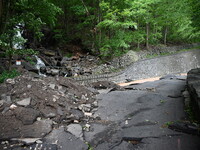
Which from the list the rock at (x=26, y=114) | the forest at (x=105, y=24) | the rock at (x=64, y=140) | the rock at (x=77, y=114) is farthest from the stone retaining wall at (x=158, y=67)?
the rock at (x=64, y=140)

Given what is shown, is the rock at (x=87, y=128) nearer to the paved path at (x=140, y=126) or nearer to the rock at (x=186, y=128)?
the paved path at (x=140, y=126)

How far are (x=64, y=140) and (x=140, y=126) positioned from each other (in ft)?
6.03

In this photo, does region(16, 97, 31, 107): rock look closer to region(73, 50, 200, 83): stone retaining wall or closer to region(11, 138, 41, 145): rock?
region(11, 138, 41, 145): rock

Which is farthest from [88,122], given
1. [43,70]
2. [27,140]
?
[43,70]

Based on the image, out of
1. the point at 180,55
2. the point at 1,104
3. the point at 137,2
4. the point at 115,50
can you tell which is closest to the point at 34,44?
the point at 115,50

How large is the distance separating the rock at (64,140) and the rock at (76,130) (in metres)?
0.10

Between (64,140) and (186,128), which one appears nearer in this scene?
(186,128)

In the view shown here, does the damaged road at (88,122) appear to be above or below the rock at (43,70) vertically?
below

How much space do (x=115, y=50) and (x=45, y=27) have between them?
403 inches

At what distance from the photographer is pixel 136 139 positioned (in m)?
3.08

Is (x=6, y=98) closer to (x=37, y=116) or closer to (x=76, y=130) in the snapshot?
(x=37, y=116)

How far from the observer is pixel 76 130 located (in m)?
3.54

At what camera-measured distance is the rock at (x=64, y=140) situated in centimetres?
297

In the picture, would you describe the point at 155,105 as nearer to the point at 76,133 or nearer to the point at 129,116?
the point at 129,116
